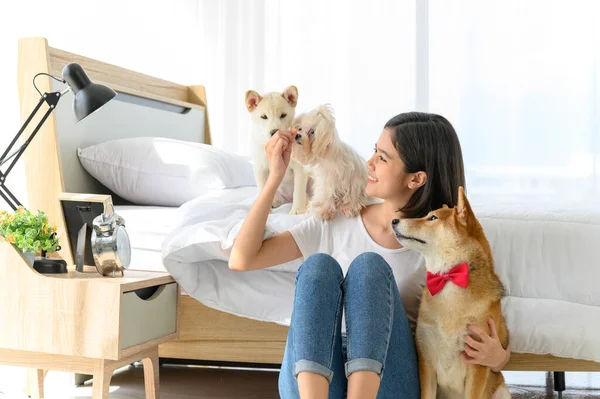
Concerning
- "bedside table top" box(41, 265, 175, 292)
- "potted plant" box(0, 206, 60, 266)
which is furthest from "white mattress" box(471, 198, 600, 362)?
"potted plant" box(0, 206, 60, 266)

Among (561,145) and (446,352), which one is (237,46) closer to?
(561,145)

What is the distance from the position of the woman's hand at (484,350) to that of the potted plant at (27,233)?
1152 mm

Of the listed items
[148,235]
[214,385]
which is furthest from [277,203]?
[214,385]

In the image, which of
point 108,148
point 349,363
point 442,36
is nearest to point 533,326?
point 349,363

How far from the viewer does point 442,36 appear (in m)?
3.97

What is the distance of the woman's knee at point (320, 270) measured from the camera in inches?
58.5

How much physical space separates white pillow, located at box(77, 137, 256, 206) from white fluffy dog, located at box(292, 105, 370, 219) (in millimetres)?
767

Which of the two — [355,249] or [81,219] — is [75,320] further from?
[355,249]

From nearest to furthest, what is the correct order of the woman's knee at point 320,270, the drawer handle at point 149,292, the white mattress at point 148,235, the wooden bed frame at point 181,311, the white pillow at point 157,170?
the woman's knee at point 320,270, the drawer handle at point 149,292, the wooden bed frame at point 181,311, the white mattress at point 148,235, the white pillow at point 157,170

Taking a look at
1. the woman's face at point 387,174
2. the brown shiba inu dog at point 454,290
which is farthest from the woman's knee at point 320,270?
the woman's face at point 387,174

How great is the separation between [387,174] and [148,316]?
0.75 m

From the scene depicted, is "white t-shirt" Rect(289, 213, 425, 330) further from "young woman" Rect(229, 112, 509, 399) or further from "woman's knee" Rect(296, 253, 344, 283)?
"woman's knee" Rect(296, 253, 344, 283)

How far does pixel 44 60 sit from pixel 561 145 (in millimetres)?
2722

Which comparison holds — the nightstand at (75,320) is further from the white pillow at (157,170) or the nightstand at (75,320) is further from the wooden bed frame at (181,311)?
the white pillow at (157,170)
